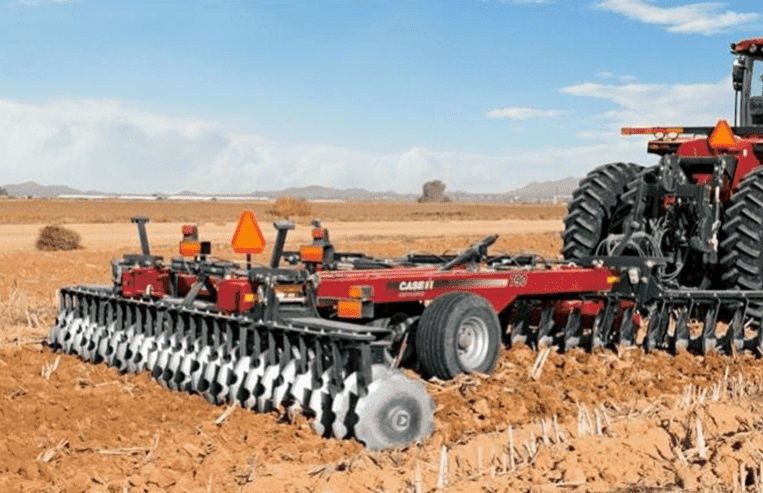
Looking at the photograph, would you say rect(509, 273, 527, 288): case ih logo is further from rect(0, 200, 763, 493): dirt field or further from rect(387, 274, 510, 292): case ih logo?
rect(0, 200, 763, 493): dirt field

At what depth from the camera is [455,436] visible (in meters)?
5.93

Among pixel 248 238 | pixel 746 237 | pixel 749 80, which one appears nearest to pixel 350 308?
pixel 248 238

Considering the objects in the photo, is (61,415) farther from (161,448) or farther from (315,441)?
(315,441)

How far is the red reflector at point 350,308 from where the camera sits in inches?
252

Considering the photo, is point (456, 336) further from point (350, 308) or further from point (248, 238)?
point (248, 238)

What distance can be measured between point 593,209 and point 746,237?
5.30ft

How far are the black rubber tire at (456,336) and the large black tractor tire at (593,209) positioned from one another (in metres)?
3.39

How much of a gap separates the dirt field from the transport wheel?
0.08 meters

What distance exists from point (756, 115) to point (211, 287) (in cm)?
691

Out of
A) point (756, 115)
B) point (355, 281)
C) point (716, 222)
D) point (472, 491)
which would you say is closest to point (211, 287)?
point (355, 281)

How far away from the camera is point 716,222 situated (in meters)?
9.38

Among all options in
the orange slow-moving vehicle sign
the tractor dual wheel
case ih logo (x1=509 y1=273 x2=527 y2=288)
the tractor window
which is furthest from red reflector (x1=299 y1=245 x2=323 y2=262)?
the tractor window

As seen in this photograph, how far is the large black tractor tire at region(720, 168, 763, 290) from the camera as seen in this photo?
9.02 metres

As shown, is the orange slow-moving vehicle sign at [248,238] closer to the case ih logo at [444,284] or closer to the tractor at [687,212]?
the case ih logo at [444,284]
